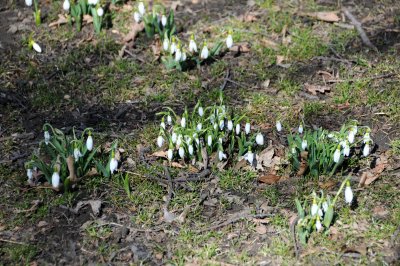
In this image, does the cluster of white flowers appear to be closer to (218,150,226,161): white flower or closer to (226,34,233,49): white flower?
(218,150,226,161): white flower

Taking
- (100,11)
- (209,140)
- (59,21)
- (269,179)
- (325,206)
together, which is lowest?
(269,179)

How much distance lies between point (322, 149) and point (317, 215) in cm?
52

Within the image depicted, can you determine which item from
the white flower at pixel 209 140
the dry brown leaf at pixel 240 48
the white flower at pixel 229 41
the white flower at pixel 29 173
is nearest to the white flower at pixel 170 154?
the white flower at pixel 209 140

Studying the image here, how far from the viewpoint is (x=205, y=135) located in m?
4.34

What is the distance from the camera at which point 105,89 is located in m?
5.11

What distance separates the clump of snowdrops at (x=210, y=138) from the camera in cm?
425

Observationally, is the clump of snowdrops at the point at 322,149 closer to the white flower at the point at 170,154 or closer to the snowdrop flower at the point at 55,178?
the white flower at the point at 170,154

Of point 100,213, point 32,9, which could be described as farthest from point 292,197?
point 32,9

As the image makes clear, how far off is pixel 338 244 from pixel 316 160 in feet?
1.80

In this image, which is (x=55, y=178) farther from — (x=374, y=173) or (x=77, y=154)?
(x=374, y=173)

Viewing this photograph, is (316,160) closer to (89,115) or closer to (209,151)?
(209,151)

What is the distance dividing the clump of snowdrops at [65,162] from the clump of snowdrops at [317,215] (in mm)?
1143

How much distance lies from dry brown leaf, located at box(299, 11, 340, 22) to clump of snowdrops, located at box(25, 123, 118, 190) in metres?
2.31

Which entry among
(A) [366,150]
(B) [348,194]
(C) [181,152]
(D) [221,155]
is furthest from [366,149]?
(C) [181,152]
